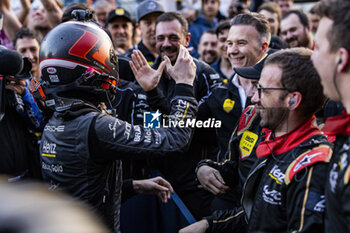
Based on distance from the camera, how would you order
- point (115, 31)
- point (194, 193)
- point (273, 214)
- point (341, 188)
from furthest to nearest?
point (115, 31), point (194, 193), point (273, 214), point (341, 188)

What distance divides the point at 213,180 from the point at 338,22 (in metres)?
1.62

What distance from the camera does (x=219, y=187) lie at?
285 centimetres

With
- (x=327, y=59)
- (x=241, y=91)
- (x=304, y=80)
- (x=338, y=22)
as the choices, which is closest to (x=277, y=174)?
(x=304, y=80)

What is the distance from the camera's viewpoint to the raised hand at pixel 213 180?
2.86 meters

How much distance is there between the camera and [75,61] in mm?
2322

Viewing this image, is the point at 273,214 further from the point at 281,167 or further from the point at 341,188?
the point at 341,188

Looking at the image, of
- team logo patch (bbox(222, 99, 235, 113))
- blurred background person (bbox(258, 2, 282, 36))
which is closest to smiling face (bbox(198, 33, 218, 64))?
blurred background person (bbox(258, 2, 282, 36))

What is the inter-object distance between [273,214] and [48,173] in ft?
4.69

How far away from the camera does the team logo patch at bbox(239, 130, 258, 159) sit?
8.88 feet

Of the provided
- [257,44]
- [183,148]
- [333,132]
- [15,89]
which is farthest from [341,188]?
[15,89]

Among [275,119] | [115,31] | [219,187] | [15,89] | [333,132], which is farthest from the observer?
[115,31]

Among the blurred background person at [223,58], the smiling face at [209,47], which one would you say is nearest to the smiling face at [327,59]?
the blurred background person at [223,58]

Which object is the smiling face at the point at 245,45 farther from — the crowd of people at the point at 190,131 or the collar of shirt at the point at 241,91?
the collar of shirt at the point at 241,91

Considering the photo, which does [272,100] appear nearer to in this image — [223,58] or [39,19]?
[223,58]
